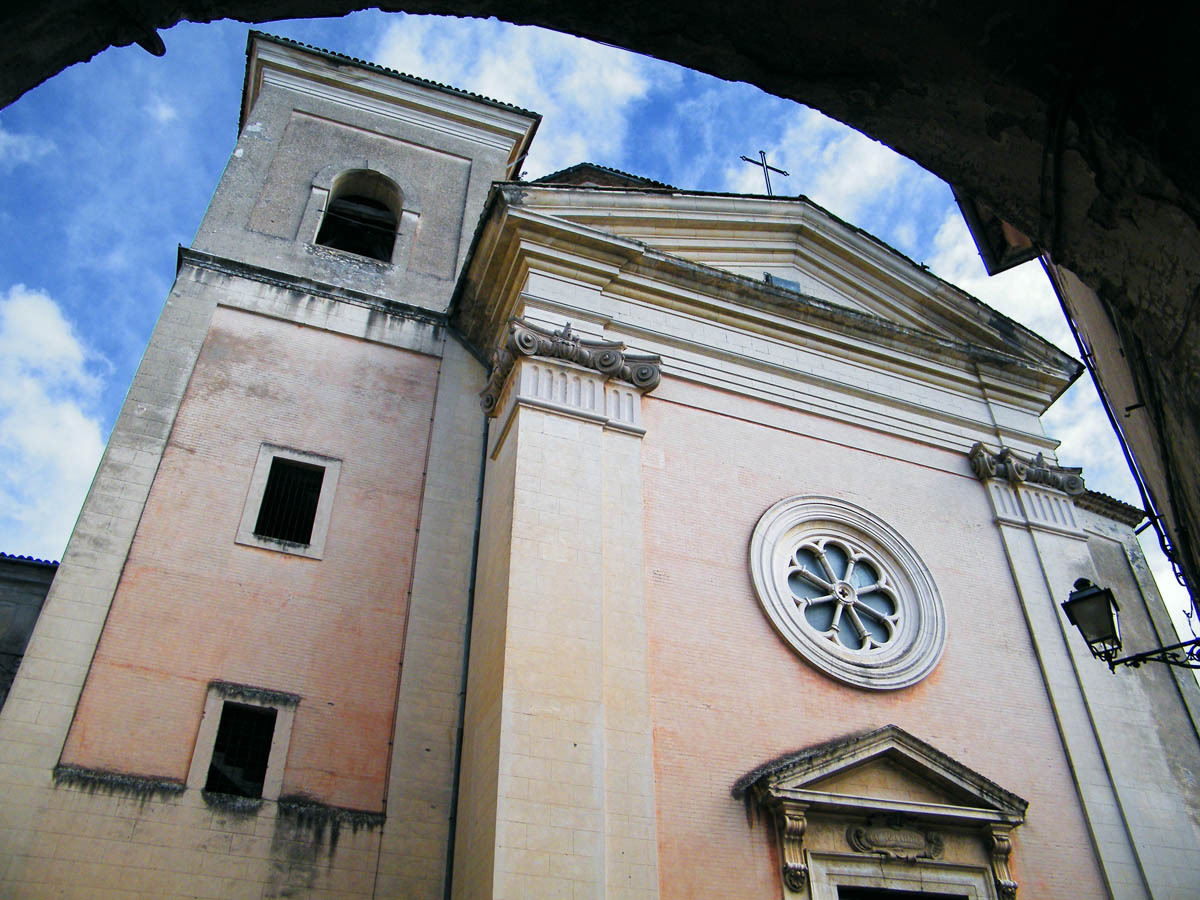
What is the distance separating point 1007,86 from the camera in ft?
9.36

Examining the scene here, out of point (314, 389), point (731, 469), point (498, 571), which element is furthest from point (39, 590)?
point (731, 469)

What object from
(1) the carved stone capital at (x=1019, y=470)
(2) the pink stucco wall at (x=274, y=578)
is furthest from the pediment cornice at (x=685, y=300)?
(2) the pink stucco wall at (x=274, y=578)

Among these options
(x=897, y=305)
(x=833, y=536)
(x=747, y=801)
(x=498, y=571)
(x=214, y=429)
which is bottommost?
(x=747, y=801)

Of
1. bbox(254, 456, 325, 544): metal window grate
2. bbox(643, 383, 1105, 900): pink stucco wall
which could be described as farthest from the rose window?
bbox(254, 456, 325, 544): metal window grate

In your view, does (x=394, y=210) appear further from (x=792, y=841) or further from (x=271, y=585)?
(x=792, y=841)

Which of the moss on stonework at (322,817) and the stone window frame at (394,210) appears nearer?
the moss on stonework at (322,817)

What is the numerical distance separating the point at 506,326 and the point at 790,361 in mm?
3690

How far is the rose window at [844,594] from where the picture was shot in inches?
413

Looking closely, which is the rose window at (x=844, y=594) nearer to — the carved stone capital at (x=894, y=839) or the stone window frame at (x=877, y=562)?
the stone window frame at (x=877, y=562)

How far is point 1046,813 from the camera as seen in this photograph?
9.77m

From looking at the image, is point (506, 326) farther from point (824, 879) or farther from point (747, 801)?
point (824, 879)

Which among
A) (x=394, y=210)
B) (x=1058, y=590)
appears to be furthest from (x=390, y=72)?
(x=1058, y=590)

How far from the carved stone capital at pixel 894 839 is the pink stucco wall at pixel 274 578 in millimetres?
4473

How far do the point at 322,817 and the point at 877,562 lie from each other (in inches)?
259
